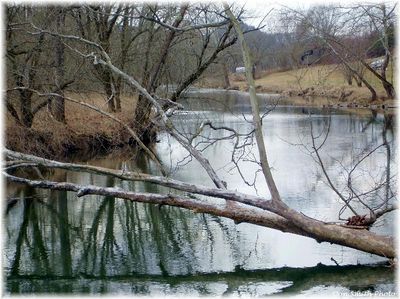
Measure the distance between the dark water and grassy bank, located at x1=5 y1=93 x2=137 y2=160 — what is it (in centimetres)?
237

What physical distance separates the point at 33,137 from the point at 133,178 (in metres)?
6.56

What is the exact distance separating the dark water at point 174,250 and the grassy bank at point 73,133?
2.37 m

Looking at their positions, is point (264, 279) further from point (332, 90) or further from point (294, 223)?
point (332, 90)

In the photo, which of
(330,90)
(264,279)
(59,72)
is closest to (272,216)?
(264,279)

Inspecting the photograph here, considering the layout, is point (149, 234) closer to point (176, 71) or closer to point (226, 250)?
point (226, 250)

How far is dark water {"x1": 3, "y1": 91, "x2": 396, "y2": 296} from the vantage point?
615cm

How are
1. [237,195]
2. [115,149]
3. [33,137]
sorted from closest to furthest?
1. [237,195]
2. [33,137]
3. [115,149]

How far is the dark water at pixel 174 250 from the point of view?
20.2 feet

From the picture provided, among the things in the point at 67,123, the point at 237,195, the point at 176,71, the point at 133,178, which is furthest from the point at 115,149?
the point at 237,195

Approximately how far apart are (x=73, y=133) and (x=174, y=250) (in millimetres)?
8638

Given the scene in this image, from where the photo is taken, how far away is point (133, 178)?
7.65 metres

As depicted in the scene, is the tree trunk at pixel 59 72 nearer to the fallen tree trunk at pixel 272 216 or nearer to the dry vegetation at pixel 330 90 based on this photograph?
the fallen tree trunk at pixel 272 216

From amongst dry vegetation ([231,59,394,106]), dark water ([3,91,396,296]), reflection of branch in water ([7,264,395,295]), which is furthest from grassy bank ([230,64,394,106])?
reflection of branch in water ([7,264,395,295])

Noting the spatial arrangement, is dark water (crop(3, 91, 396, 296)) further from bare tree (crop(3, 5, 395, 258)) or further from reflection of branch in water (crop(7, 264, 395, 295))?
bare tree (crop(3, 5, 395, 258))
